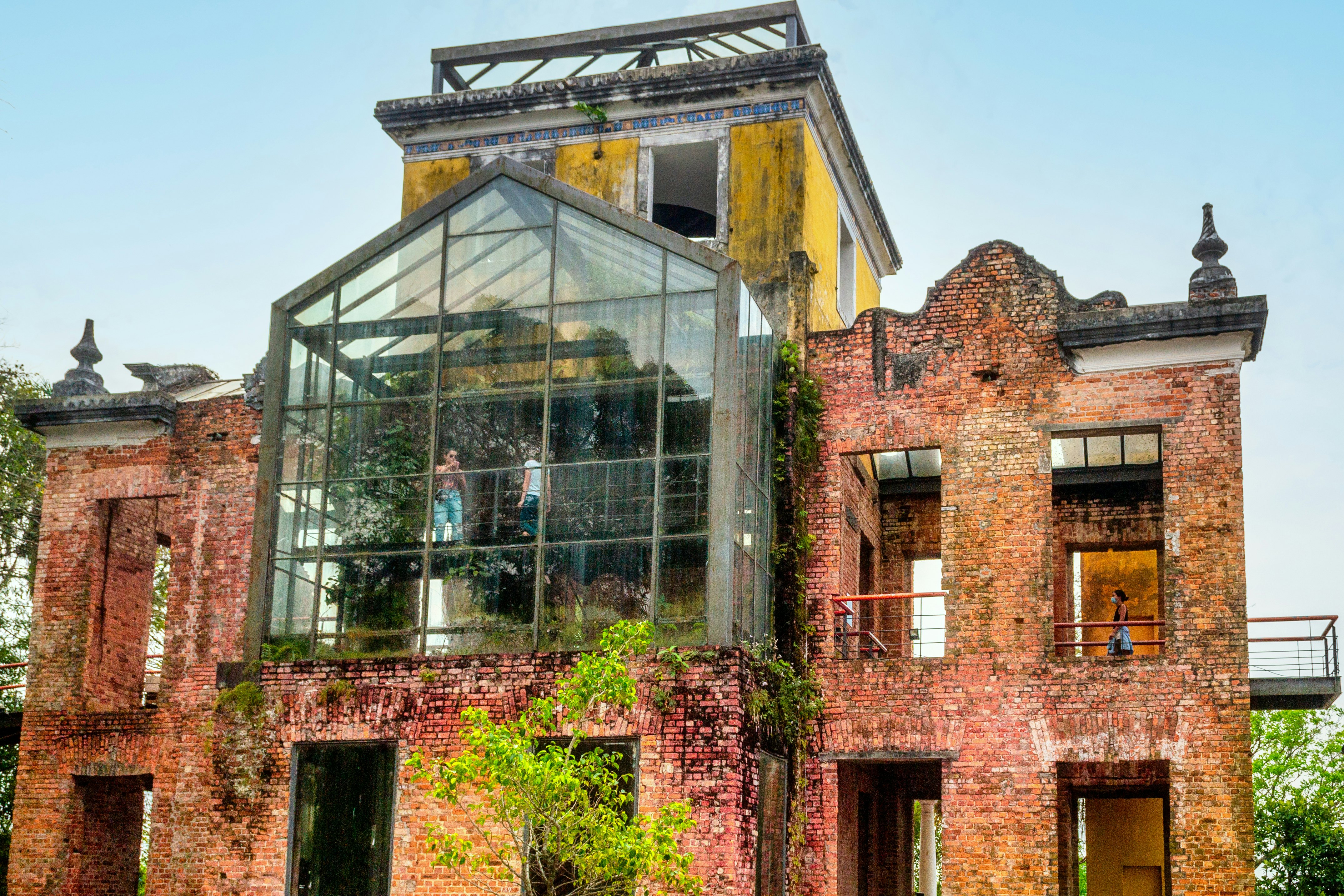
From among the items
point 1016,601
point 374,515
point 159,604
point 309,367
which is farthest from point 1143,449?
point 159,604

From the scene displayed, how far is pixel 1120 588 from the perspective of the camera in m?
21.8

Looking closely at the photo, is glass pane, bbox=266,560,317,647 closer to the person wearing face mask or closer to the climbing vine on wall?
the climbing vine on wall

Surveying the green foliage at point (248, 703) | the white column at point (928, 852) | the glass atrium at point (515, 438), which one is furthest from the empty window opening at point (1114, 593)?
the green foliage at point (248, 703)

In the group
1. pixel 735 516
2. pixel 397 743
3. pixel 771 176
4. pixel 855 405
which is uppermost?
pixel 771 176

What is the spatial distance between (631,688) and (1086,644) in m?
5.43

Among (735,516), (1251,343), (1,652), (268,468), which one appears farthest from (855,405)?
(1,652)

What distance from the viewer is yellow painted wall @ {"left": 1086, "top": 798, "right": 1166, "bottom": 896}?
22844 millimetres

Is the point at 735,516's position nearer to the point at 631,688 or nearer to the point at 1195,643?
the point at 631,688

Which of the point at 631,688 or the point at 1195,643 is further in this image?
the point at 1195,643

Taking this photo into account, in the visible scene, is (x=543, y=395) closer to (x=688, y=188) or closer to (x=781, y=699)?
(x=781, y=699)

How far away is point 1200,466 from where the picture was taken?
655 inches

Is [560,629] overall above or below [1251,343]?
below

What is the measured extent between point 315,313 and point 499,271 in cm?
228

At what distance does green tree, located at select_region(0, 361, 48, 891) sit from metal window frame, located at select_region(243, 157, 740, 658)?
13.0 meters
